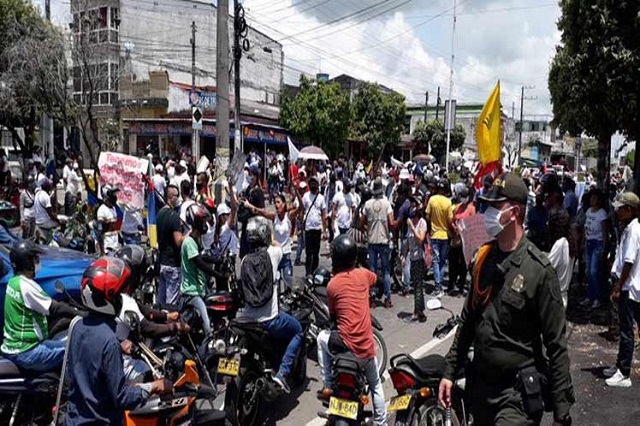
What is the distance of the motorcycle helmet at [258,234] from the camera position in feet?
16.7

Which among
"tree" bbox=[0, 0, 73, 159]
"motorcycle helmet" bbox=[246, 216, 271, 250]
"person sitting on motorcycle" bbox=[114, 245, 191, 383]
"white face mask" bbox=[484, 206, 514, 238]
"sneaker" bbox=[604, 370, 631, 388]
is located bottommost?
"sneaker" bbox=[604, 370, 631, 388]

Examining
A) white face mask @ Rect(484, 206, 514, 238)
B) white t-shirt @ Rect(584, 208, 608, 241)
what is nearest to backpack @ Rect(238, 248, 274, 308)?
white face mask @ Rect(484, 206, 514, 238)

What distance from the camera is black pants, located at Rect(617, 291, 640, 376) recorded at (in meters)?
5.85

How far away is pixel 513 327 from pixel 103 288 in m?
2.10

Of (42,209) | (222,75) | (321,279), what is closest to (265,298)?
(321,279)

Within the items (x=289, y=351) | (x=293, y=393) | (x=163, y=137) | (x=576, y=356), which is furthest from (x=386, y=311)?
(x=163, y=137)

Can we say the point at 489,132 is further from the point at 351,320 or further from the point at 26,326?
the point at 26,326

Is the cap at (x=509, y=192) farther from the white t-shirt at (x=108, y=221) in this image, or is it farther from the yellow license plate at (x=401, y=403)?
the white t-shirt at (x=108, y=221)

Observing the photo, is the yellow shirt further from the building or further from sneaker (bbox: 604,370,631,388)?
the building

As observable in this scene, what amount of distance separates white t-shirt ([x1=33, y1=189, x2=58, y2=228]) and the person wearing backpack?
723 cm

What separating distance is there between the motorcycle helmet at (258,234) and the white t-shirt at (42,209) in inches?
283

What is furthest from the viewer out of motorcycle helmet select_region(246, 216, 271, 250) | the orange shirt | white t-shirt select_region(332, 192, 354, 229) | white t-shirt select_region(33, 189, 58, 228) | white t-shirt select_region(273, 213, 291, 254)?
white t-shirt select_region(332, 192, 354, 229)

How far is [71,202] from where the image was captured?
15.7m

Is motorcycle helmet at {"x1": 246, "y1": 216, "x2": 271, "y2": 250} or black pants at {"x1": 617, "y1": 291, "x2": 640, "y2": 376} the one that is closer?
motorcycle helmet at {"x1": 246, "y1": 216, "x2": 271, "y2": 250}
